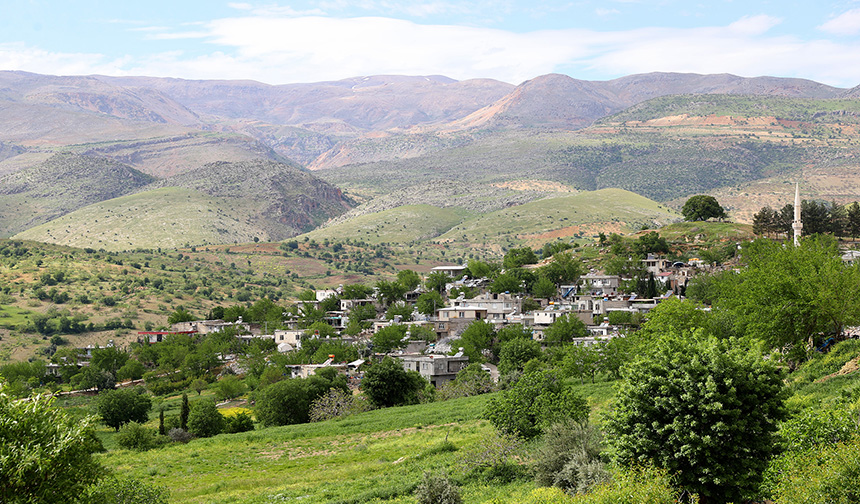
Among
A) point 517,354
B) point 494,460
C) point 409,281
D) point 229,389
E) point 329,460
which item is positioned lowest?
point 229,389

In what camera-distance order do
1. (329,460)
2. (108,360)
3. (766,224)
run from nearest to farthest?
1. (329,460)
2. (108,360)
3. (766,224)

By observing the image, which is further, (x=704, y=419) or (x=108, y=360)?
(x=108, y=360)

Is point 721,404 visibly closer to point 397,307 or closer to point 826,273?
point 826,273

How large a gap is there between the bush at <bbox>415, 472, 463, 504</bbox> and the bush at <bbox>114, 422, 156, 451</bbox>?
28707 millimetres

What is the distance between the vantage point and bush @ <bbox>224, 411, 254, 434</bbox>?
169 ft

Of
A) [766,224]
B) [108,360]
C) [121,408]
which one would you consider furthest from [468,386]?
[766,224]

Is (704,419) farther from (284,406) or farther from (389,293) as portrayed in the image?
(389,293)

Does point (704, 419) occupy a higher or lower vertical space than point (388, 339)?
higher

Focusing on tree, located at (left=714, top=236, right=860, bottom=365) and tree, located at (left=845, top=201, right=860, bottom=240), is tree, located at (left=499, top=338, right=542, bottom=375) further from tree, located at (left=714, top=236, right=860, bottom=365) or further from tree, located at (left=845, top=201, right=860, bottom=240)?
tree, located at (left=845, top=201, right=860, bottom=240)

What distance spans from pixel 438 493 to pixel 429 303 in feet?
249

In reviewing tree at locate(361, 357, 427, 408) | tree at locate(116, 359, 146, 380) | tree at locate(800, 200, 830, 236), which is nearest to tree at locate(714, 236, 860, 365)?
tree at locate(361, 357, 427, 408)

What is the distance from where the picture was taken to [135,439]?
46938mm

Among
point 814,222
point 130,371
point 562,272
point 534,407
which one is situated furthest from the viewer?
point 562,272

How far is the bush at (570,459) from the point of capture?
2178 centimetres
